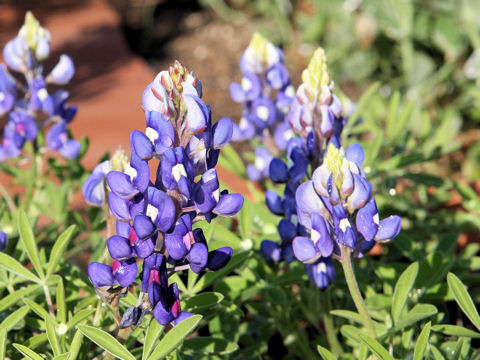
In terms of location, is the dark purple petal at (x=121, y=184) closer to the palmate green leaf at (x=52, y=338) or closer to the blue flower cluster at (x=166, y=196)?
the blue flower cluster at (x=166, y=196)

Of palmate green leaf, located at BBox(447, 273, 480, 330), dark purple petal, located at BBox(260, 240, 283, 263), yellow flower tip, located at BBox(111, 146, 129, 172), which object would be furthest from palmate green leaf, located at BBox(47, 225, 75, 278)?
palmate green leaf, located at BBox(447, 273, 480, 330)

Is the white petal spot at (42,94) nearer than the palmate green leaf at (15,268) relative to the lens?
No

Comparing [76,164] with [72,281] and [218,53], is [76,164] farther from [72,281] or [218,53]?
[218,53]

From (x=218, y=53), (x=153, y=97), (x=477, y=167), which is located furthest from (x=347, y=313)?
(x=218, y=53)

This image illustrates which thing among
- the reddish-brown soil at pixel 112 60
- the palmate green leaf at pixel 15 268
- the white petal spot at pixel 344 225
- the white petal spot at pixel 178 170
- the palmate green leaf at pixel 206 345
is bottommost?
the reddish-brown soil at pixel 112 60

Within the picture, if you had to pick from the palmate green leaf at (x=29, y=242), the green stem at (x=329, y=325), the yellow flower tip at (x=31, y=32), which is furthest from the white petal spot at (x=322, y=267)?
the yellow flower tip at (x=31, y=32)
